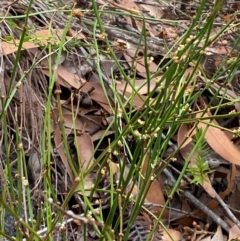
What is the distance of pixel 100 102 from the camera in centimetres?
171

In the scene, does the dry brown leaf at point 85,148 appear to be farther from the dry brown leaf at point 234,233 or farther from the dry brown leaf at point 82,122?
the dry brown leaf at point 234,233

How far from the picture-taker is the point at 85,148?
1.58 meters

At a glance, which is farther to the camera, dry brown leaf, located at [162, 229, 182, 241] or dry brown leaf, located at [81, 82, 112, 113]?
dry brown leaf, located at [81, 82, 112, 113]

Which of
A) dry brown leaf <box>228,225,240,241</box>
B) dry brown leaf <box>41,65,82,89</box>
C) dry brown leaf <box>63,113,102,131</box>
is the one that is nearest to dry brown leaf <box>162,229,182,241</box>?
dry brown leaf <box>228,225,240,241</box>

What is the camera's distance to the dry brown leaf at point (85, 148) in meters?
1.56

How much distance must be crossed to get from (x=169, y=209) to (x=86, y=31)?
645 millimetres

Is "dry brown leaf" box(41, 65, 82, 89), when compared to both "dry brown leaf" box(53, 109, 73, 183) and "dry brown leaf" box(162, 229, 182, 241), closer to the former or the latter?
"dry brown leaf" box(53, 109, 73, 183)

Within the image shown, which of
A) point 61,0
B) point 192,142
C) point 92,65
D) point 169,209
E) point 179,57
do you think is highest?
point 179,57

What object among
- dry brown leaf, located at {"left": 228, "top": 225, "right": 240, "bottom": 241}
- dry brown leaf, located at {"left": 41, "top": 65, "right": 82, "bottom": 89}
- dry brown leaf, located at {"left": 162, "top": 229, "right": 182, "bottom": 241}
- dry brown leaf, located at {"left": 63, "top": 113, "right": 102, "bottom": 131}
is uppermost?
dry brown leaf, located at {"left": 41, "top": 65, "right": 82, "bottom": 89}

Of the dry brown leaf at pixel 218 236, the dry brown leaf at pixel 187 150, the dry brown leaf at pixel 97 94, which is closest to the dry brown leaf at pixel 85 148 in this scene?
the dry brown leaf at pixel 97 94

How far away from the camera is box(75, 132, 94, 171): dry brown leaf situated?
5.12ft

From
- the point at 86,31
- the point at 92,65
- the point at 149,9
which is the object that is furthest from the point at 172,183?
the point at 149,9

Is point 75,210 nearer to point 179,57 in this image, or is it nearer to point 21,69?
point 21,69

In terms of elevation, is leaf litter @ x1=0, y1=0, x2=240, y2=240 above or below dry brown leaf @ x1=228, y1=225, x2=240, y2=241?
above
